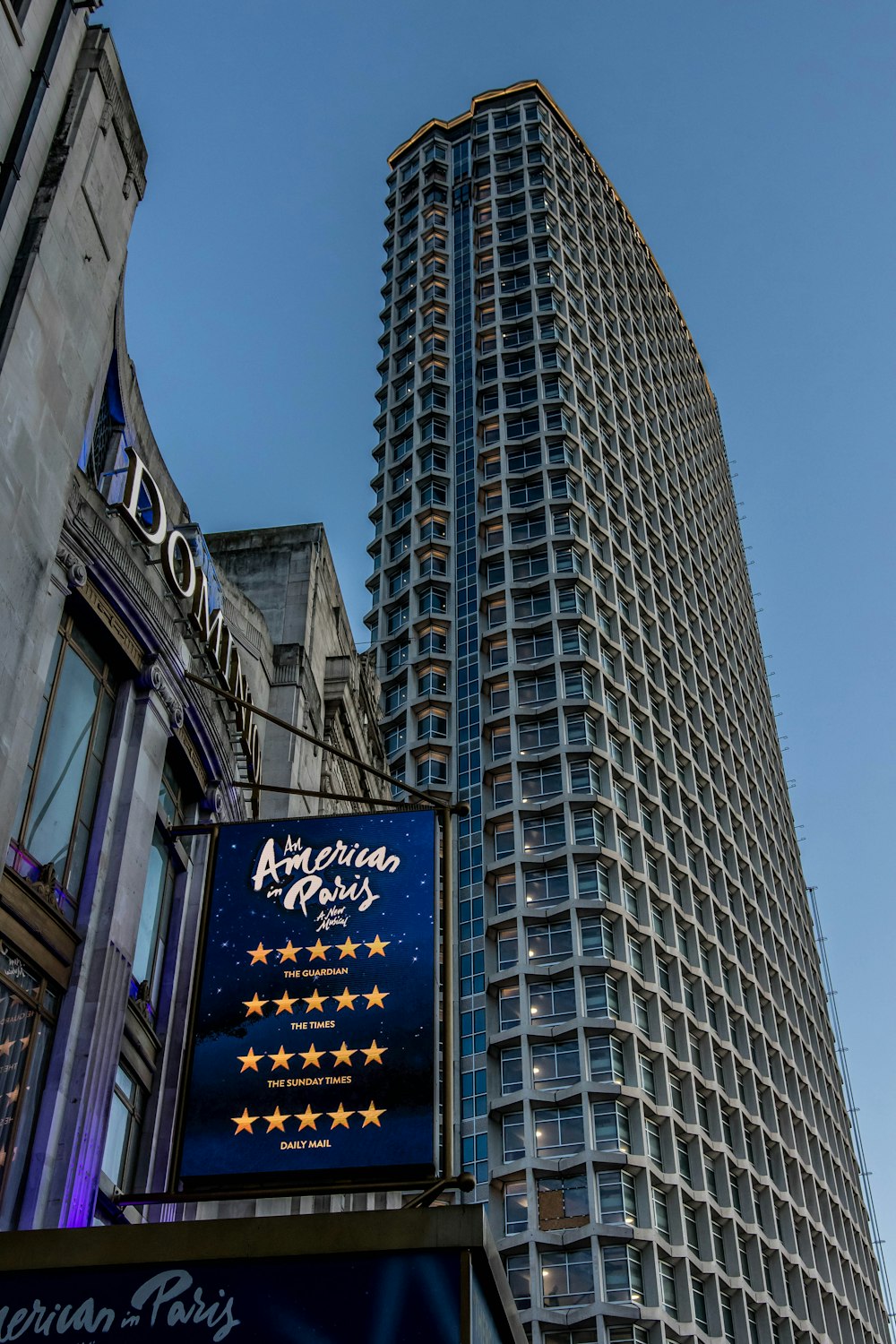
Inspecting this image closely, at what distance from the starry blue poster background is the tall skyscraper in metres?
50.7

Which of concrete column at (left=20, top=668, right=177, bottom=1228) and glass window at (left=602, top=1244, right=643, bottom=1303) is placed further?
glass window at (left=602, top=1244, right=643, bottom=1303)

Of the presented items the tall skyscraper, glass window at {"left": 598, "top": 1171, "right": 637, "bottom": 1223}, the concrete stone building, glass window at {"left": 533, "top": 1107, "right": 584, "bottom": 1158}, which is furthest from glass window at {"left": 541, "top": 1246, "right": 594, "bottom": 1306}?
the concrete stone building

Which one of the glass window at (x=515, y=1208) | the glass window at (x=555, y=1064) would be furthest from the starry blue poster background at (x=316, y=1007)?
the glass window at (x=555, y=1064)

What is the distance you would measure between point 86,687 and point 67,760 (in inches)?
54.7

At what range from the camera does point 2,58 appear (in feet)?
55.7

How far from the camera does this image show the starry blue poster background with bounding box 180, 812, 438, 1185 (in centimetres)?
1353

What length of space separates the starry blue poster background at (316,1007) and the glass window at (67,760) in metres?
3.67

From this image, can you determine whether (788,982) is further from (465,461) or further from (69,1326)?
(69,1326)

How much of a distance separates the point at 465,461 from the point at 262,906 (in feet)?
281

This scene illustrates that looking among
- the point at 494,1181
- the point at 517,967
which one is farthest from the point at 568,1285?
the point at 517,967

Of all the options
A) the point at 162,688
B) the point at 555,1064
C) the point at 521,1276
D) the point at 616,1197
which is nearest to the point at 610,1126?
the point at 616,1197

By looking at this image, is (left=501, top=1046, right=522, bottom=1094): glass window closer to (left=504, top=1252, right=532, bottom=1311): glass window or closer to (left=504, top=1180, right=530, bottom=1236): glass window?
(left=504, top=1180, right=530, bottom=1236): glass window

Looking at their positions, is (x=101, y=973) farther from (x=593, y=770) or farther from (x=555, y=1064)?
(x=593, y=770)

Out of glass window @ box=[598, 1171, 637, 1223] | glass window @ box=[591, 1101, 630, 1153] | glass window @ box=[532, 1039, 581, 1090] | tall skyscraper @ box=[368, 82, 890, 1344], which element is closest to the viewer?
glass window @ box=[598, 1171, 637, 1223]
